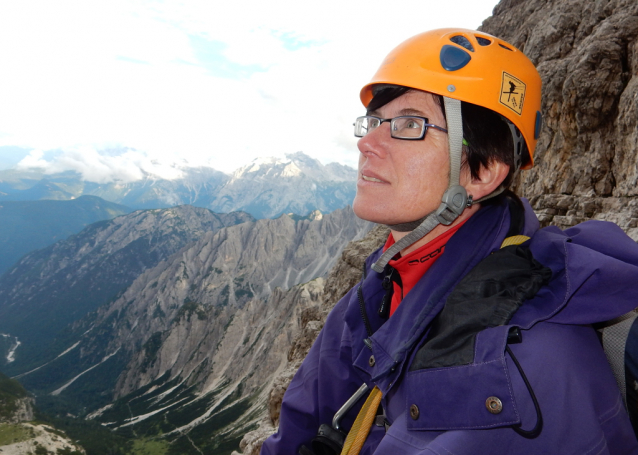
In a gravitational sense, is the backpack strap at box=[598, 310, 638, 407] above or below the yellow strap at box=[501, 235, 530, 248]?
below

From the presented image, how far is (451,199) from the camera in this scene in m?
3.73

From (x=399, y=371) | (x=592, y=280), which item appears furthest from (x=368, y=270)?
(x=592, y=280)

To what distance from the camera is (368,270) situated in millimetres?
4680

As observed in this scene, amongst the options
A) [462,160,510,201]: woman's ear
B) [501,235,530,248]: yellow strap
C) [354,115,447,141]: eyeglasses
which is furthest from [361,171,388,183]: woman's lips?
[501,235,530,248]: yellow strap

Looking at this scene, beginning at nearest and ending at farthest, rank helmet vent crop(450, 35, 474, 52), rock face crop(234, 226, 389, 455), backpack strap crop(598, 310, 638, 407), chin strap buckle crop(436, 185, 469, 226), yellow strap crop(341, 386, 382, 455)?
1. backpack strap crop(598, 310, 638, 407)
2. yellow strap crop(341, 386, 382, 455)
3. chin strap buckle crop(436, 185, 469, 226)
4. helmet vent crop(450, 35, 474, 52)
5. rock face crop(234, 226, 389, 455)

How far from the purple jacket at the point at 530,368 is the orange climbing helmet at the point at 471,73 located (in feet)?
5.24

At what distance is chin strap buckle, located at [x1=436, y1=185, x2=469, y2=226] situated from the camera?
3713 millimetres

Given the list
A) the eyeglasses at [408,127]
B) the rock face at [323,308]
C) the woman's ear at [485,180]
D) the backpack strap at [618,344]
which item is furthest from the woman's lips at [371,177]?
the rock face at [323,308]

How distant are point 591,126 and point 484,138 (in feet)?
54.0

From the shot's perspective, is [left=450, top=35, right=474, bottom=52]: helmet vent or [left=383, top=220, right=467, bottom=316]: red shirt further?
[left=450, top=35, right=474, bottom=52]: helmet vent

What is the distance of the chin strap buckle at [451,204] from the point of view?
3.71 metres

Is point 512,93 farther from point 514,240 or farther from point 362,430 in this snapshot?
point 362,430

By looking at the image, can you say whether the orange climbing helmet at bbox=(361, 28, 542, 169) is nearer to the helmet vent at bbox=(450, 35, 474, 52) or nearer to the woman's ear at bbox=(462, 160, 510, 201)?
the helmet vent at bbox=(450, 35, 474, 52)

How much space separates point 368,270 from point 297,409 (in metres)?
1.87
